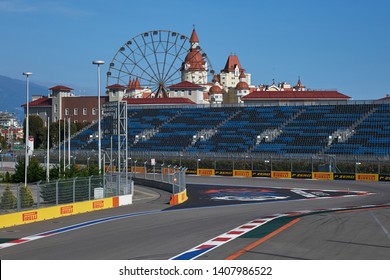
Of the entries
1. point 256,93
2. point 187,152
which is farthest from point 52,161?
point 256,93

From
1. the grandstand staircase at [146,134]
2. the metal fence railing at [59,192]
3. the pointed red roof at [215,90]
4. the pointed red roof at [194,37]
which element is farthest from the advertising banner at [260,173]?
the pointed red roof at [194,37]

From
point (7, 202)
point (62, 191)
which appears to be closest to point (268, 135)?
point (62, 191)

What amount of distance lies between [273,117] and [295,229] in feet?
219

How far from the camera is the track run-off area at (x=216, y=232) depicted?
61.7 feet

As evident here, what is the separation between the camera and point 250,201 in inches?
1638

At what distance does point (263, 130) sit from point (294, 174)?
22220 mm

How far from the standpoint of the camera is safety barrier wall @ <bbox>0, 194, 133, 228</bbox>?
27.0m

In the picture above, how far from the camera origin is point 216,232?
78.6 feet

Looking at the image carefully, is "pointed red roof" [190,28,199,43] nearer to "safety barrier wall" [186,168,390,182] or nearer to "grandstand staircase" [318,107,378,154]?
"grandstand staircase" [318,107,378,154]

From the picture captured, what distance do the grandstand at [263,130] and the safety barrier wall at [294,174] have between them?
9.82 metres

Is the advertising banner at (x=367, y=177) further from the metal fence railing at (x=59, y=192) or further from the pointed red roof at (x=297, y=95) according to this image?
the pointed red roof at (x=297, y=95)

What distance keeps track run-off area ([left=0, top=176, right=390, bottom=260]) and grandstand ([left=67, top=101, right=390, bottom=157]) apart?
116ft

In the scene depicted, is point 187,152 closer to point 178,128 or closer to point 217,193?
point 178,128

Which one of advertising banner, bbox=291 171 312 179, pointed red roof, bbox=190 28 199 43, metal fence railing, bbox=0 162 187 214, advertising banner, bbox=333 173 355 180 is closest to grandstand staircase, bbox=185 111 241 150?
advertising banner, bbox=291 171 312 179
